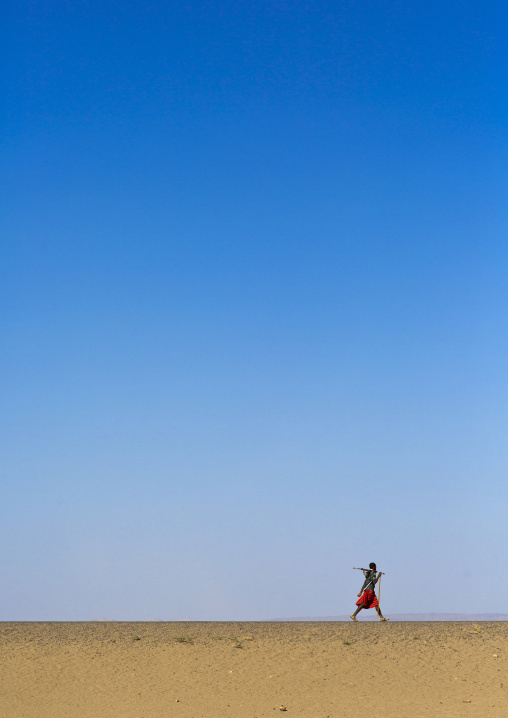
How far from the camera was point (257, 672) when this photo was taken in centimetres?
2475

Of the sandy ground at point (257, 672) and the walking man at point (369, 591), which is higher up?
the walking man at point (369, 591)

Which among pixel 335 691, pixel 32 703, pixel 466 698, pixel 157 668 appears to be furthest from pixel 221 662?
pixel 466 698

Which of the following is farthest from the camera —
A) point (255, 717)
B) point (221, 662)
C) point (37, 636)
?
point (37, 636)

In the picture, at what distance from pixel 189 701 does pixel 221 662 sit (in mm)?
2265

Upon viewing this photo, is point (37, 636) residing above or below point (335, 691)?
above

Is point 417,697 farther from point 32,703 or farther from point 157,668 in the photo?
point 32,703

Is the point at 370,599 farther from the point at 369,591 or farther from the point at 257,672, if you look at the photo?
the point at 257,672

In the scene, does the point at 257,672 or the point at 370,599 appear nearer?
the point at 257,672

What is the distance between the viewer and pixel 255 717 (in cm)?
2219

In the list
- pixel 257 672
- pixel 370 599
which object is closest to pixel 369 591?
pixel 370 599

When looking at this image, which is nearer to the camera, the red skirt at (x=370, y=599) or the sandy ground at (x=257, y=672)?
the sandy ground at (x=257, y=672)

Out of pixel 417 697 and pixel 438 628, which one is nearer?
pixel 417 697

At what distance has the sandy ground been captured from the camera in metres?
22.9

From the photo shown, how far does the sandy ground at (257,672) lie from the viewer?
22875 mm
